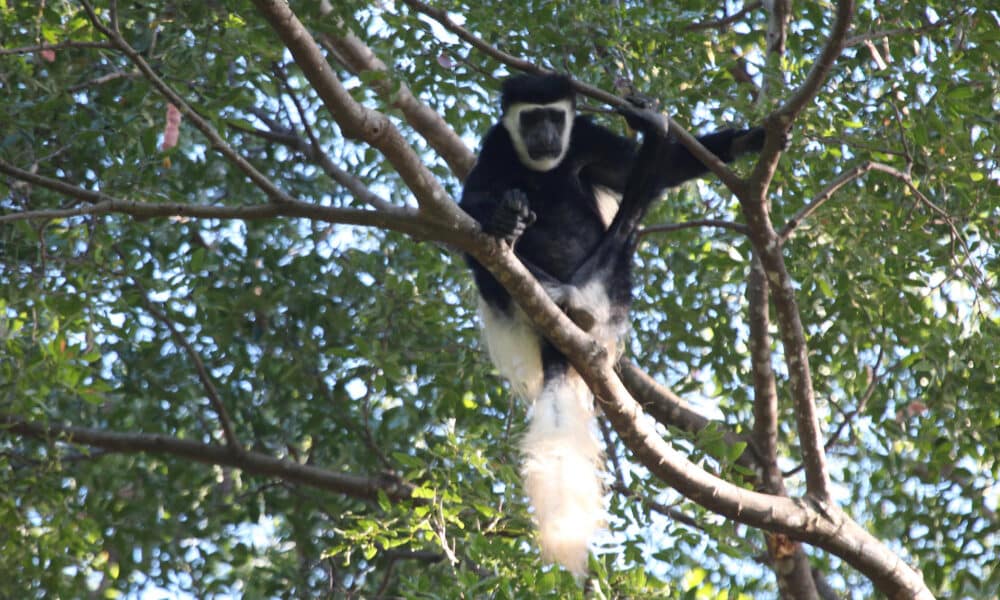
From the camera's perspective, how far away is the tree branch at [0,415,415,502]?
365 cm

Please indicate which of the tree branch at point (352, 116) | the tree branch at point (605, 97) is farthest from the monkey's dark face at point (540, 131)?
the tree branch at point (352, 116)

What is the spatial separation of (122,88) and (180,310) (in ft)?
2.64

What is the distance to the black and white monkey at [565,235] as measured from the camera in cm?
298

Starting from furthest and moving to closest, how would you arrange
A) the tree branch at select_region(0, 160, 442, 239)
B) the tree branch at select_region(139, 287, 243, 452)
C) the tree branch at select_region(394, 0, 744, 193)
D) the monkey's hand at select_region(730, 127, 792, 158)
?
the tree branch at select_region(139, 287, 243, 452) → the monkey's hand at select_region(730, 127, 792, 158) → the tree branch at select_region(394, 0, 744, 193) → the tree branch at select_region(0, 160, 442, 239)

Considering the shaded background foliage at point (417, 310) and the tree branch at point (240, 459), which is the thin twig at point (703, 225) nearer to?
the shaded background foliage at point (417, 310)

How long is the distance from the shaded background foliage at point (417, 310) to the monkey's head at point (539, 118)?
104mm

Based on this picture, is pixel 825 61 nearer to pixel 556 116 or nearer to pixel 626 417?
pixel 626 417

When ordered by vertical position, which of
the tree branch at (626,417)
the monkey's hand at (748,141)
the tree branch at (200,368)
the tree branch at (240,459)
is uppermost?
the monkey's hand at (748,141)

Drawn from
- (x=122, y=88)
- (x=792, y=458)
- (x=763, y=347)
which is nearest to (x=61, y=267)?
(x=122, y=88)

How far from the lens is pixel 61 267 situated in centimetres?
366

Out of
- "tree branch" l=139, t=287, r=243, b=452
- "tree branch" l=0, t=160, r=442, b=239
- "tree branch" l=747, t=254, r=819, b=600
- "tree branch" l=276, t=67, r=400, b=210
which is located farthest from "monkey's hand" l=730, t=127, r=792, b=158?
"tree branch" l=139, t=287, r=243, b=452

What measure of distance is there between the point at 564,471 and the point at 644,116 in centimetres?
95

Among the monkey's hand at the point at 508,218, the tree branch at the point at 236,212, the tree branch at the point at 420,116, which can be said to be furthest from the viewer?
the tree branch at the point at 420,116

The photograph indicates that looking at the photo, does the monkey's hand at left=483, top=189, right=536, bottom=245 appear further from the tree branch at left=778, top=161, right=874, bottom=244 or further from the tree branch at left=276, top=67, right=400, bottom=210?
the tree branch at left=778, top=161, right=874, bottom=244
